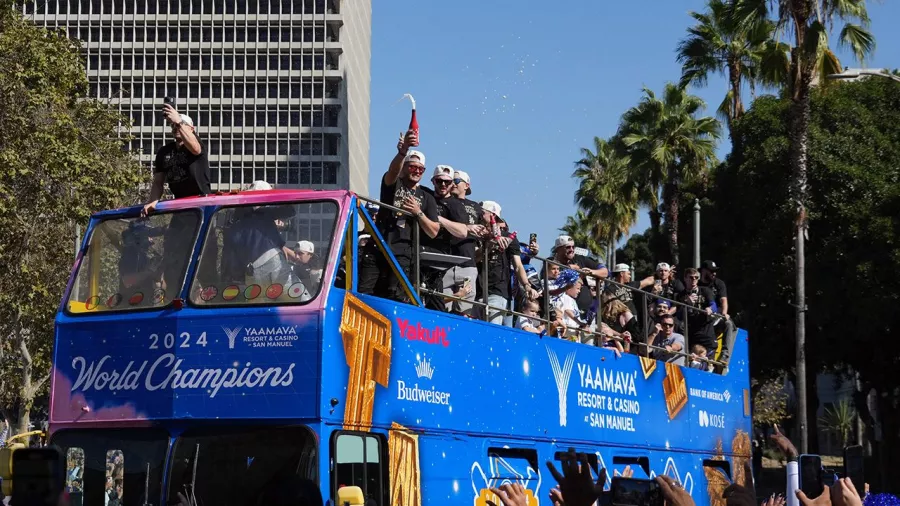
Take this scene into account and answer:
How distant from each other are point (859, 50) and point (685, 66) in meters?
13.1

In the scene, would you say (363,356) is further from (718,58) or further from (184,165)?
(718,58)

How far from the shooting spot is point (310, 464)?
824 cm

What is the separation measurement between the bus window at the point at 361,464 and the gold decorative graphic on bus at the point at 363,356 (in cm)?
10

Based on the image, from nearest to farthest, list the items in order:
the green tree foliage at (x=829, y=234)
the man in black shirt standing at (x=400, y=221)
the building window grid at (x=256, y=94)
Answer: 1. the man in black shirt standing at (x=400, y=221)
2. the green tree foliage at (x=829, y=234)
3. the building window grid at (x=256, y=94)

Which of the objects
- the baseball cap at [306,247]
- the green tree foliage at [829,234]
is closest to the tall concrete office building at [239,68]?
the green tree foliage at [829,234]

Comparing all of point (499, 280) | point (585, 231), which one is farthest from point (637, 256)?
point (499, 280)

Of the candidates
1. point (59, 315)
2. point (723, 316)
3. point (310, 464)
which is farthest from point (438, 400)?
point (723, 316)

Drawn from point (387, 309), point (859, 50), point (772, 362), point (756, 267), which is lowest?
point (387, 309)

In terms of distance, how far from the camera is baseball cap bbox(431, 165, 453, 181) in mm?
10906

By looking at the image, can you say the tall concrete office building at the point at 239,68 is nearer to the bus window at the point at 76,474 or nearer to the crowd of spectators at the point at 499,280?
the crowd of spectators at the point at 499,280

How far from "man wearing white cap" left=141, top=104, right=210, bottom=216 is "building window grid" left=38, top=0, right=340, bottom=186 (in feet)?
368

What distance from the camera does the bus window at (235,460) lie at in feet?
27.4

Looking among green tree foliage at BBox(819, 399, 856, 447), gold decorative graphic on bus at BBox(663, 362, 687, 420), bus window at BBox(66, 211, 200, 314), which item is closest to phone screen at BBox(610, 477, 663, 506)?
bus window at BBox(66, 211, 200, 314)

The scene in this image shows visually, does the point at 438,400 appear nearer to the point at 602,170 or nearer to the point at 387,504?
the point at 387,504
